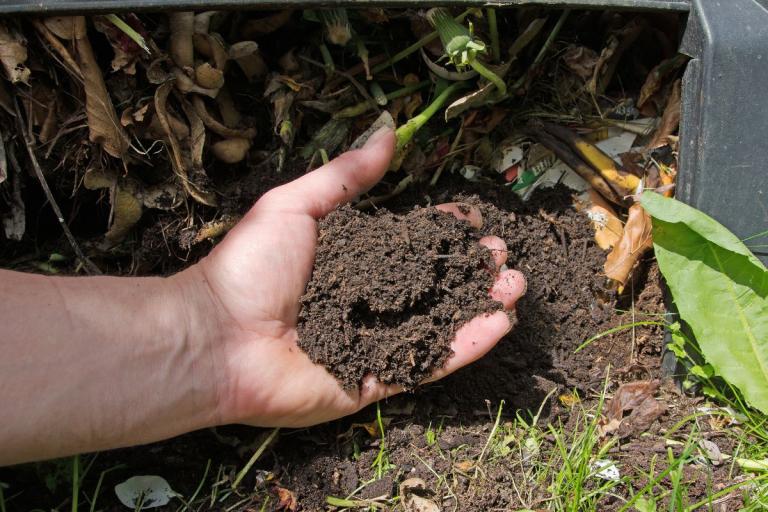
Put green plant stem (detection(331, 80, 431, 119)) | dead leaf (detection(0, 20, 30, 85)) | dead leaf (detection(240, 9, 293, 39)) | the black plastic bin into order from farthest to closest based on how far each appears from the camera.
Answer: green plant stem (detection(331, 80, 431, 119))
dead leaf (detection(240, 9, 293, 39))
the black plastic bin
dead leaf (detection(0, 20, 30, 85))

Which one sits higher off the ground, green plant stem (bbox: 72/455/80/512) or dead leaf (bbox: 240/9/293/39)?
dead leaf (bbox: 240/9/293/39)

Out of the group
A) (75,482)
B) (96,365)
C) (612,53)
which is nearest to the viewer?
(96,365)

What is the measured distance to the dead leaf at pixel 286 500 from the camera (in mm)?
2033

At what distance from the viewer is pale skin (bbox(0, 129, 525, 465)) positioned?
1725mm

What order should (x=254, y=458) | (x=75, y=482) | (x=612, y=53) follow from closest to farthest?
(x=75, y=482) → (x=254, y=458) → (x=612, y=53)

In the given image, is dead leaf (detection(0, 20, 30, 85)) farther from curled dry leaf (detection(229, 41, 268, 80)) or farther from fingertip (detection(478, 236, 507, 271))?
fingertip (detection(478, 236, 507, 271))

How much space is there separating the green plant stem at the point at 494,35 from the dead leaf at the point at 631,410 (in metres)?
1.15

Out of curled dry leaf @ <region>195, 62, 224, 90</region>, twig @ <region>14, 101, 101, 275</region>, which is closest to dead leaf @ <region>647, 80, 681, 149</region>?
curled dry leaf @ <region>195, 62, 224, 90</region>

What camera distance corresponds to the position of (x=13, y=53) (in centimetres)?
189

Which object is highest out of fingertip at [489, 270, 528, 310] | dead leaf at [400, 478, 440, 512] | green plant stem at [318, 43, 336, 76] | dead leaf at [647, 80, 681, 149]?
green plant stem at [318, 43, 336, 76]

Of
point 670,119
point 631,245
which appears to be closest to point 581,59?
point 670,119

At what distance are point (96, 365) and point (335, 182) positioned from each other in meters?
0.84

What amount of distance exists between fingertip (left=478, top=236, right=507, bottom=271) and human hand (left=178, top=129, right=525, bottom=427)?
10 centimetres

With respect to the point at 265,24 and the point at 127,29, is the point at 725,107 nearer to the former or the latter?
the point at 265,24
